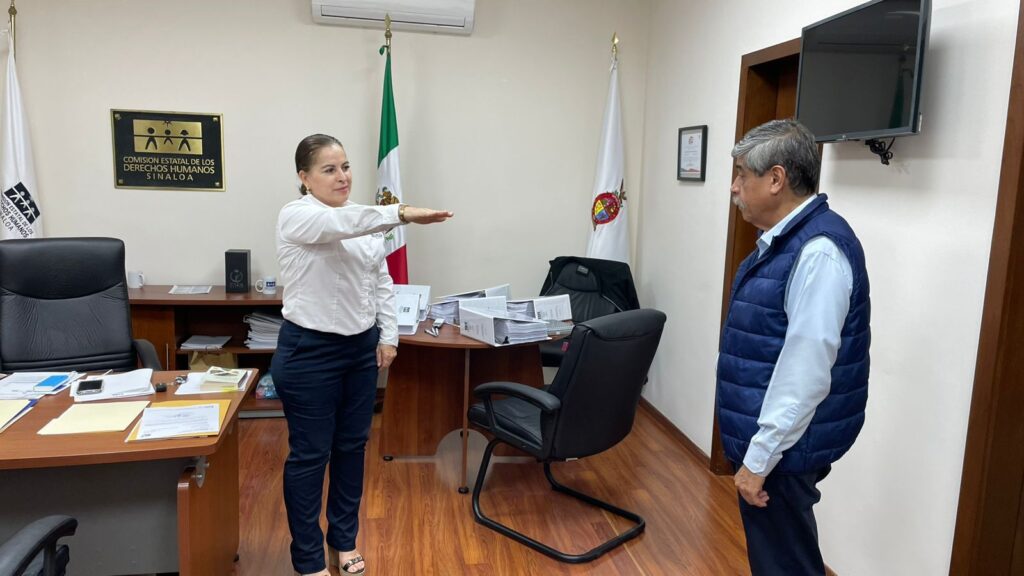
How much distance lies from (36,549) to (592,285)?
10.1 ft

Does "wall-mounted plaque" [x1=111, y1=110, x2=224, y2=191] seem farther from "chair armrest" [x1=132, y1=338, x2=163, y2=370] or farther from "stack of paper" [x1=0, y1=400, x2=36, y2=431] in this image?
"stack of paper" [x1=0, y1=400, x2=36, y2=431]

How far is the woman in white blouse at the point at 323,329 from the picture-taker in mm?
2119

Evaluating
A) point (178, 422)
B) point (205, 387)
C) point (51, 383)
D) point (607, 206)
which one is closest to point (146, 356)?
point (51, 383)

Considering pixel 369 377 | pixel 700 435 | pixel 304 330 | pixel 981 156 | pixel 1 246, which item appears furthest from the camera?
pixel 700 435

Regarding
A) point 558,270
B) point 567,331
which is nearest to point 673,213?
point 558,270

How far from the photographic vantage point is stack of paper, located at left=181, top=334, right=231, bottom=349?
3855 mm

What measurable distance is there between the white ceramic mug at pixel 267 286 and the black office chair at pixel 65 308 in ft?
3.56

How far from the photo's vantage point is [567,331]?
3252 mm

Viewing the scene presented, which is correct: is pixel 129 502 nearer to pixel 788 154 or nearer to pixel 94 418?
pixel 94 418

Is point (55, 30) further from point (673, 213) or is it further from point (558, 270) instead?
point (673, 213)

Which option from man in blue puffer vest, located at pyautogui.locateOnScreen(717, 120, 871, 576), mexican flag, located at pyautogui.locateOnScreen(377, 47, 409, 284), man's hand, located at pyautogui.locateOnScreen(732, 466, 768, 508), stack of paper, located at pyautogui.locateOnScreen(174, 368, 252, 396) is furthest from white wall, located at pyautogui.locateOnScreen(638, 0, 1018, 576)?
stack of paper, located at pyautogui.locateOnScreen(174, 368, 252, 396)

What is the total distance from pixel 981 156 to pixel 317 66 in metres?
3.34

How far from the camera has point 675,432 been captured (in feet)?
12.8

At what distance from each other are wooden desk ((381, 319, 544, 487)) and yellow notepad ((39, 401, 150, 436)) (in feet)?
4.55
